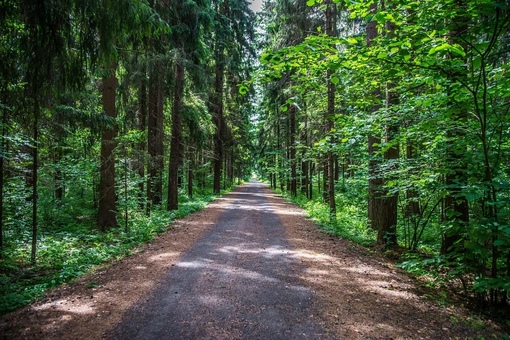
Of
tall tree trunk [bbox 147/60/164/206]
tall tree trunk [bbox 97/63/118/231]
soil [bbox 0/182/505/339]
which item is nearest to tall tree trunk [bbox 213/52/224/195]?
tall tree trunk [bbox 147/60/164/206]

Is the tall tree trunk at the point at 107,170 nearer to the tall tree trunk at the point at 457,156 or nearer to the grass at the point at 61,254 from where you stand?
the grass at the point at 61,254

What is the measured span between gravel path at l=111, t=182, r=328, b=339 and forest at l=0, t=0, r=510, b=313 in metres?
2.03

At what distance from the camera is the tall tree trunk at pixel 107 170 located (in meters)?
8.66

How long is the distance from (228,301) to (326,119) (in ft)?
12.5

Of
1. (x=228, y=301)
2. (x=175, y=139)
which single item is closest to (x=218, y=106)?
(x=175, y=139)

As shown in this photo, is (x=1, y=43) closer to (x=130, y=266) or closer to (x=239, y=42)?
(x=130, y=266)

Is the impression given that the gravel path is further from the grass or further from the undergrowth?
the undergrowth

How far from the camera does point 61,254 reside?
21.3 feet

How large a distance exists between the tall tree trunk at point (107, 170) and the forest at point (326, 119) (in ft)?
0.14

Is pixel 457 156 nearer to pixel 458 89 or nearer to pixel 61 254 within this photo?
pixel 458 89

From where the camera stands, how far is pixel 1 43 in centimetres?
411

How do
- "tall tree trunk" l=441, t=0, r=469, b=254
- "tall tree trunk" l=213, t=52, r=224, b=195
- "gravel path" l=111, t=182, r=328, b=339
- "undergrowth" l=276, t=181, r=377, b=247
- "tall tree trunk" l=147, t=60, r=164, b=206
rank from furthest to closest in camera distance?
"tall tree trunk" l=213, t=52, r=224, b=195 < "tall tree trunk" l=147, t=60, r=164, b=206 < "undergrowth" l=276, t=181, r=377, b=247 < "tall tree trunk" l=441, t=0, r=469, b=254 < "gravel path" l=111, t=182, r=328, b=339

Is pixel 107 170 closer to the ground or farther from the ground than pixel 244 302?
farther from the ground

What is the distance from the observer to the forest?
3.75 m
